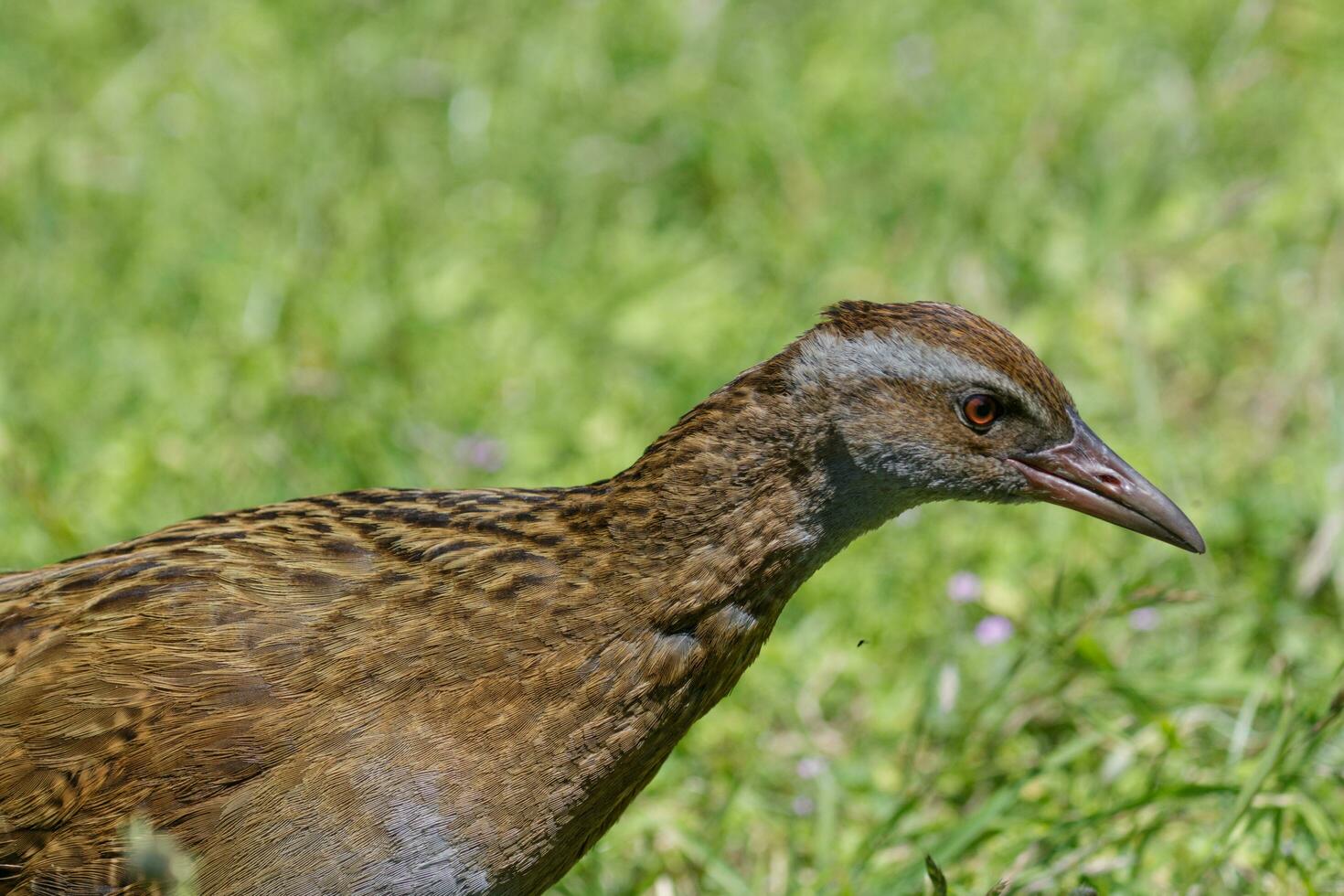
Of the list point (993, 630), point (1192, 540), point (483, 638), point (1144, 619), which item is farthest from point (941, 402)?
point (1144, 619)

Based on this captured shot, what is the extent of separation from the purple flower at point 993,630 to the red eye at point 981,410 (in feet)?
3.83

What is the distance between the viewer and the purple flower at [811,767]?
376 centimetres

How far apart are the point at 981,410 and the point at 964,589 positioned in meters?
1.23

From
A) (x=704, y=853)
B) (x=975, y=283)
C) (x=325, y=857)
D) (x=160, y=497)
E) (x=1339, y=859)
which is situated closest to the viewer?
(x=325, y=857)

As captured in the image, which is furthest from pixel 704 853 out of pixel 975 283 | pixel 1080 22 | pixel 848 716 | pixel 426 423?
pixel 1080 22

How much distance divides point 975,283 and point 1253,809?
7.48ft

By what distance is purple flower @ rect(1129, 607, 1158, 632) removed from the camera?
405 cm

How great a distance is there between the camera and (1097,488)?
9.95 ft

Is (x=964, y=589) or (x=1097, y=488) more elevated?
(x=964, y=589)

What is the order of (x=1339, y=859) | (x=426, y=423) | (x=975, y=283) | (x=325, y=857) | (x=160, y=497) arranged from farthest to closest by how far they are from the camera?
(x=975, y=283) → (x=426, y=423) → (x=160, y=497) → (x=1339, y=859) → (x=325, y=857)

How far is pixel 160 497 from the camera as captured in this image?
4555 millimetres

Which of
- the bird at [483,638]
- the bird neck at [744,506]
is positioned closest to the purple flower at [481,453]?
the bird at [483,638]

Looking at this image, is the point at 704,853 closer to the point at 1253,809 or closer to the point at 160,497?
the point at 1253,809

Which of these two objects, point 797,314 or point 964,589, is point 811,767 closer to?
point 964,589
